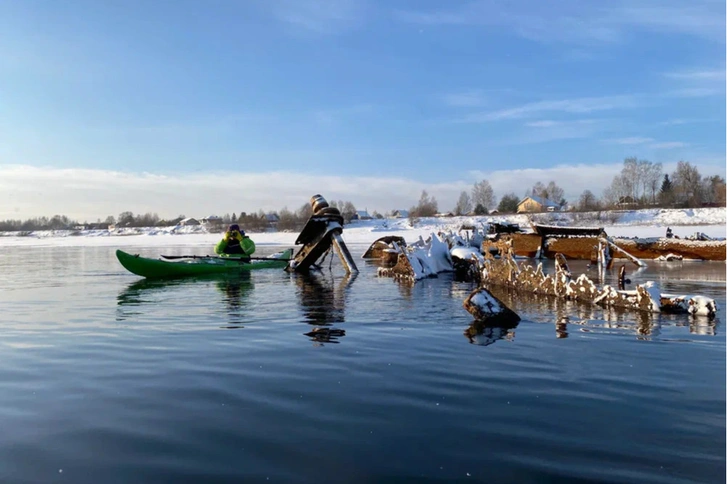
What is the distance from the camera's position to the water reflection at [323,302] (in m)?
11.1

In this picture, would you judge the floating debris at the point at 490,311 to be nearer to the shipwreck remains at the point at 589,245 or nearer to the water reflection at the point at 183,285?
the water reflection at the point at 183,285

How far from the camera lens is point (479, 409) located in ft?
20.6

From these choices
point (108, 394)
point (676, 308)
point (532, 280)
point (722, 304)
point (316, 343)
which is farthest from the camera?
point (532, 280)

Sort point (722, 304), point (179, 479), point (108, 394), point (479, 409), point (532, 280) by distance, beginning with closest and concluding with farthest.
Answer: point (179, 479), point (479, 409), point (108, 394), point (722, 304), point (532, 280)

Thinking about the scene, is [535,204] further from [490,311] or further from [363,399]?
[363,399]

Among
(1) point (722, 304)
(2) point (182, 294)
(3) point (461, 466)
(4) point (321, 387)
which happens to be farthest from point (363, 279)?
(3) point (461, 466)

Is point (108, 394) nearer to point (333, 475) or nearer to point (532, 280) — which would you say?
point (333, 475)

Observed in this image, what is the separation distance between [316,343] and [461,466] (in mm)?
5419

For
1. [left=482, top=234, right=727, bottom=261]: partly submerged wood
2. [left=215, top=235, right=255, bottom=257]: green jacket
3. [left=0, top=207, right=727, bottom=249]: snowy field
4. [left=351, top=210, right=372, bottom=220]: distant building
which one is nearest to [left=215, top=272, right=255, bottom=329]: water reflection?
[left=215, top=235, right=255, bottom=257]: green jacket

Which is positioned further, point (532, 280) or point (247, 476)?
point (532, 280)

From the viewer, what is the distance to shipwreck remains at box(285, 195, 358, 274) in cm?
2620

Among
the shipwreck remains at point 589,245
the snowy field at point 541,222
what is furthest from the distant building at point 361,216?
the shipwreck remains at point 589,245

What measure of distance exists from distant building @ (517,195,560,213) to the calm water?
111 meters

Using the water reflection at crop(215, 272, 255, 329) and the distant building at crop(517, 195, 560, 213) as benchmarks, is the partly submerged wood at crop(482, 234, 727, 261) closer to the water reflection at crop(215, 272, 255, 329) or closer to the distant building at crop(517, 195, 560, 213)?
the water reflection at crop(215, 272, 255, 329)
